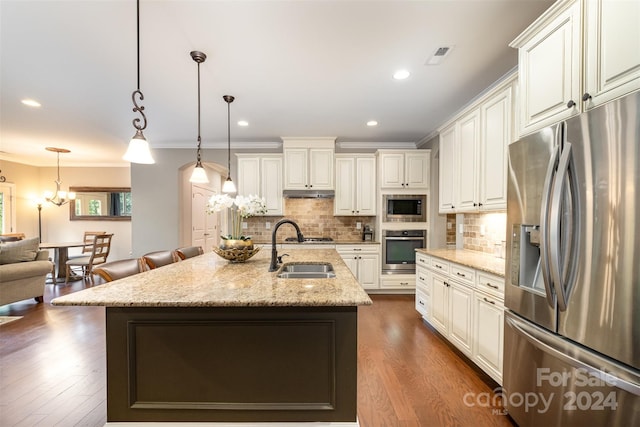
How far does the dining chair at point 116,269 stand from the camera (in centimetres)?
175

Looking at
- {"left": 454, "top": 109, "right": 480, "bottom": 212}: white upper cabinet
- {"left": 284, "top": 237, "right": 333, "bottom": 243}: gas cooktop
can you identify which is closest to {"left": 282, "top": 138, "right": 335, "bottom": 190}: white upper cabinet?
{"left": 284, "top": 237, "right": 333, "bottom": 243}: gas cooktop

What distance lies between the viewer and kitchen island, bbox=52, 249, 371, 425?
4.79 feet

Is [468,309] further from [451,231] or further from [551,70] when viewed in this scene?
[451,231]

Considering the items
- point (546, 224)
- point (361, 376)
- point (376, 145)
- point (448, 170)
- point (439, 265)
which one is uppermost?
point (376, 145)

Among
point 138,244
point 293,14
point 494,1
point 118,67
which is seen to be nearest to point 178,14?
point 293,14

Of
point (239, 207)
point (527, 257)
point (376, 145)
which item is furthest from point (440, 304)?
point (376, 145)

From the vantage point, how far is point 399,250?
14.7 ft

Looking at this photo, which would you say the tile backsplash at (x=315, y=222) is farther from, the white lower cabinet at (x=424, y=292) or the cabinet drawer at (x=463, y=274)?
the cabinet drawer at (x=463, y=274)

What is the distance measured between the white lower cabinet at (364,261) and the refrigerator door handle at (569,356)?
9.10 ft

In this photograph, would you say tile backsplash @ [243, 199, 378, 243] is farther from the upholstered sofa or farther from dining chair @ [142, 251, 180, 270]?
the upholstered sofa

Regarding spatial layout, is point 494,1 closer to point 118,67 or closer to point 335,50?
point 335,50

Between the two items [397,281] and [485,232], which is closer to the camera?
[485,232]

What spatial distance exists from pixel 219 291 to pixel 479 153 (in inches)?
102

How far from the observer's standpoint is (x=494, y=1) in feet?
5.54
